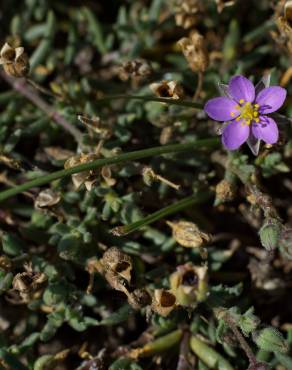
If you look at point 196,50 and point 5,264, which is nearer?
point 5,264

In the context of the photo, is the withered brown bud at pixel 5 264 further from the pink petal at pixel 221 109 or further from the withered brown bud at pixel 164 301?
the pink petal at pixel 221 109

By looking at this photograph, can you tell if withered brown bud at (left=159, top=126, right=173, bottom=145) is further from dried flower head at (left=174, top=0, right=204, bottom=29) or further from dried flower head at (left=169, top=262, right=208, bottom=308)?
dried flower head at (left=169, top=262, right=208, bottom=308)

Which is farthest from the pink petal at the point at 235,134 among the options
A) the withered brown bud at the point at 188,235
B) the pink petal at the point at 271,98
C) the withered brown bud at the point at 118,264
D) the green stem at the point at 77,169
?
the withered brown bud at the point at 118,264

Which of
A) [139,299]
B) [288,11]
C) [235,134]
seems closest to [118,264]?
[139,299]

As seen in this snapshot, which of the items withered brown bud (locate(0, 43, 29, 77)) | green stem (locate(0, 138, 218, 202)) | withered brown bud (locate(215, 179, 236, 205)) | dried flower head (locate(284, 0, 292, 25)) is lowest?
withered brown bud (locate(215, 179, 236, 205))

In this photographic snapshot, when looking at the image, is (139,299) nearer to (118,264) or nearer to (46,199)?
(118,264)

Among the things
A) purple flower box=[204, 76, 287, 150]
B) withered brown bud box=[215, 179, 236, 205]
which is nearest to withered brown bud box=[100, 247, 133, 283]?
withered brown bud box=[215, 179, 236, 205]

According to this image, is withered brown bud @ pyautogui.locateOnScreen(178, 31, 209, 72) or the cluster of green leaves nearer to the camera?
the cluster of green leaves
